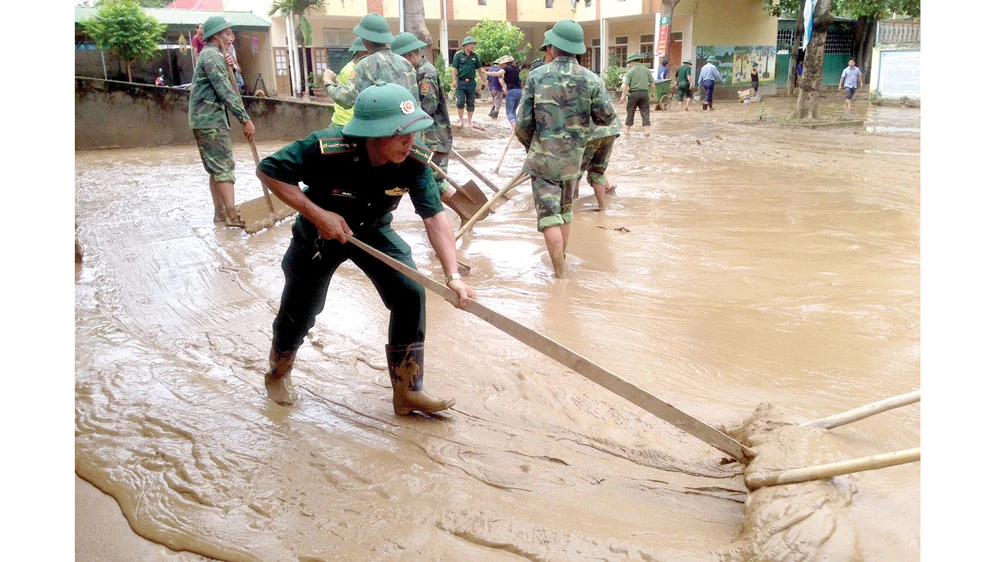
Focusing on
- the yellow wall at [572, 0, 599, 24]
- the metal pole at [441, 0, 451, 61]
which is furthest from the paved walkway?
the metal pole at [441, 0, 451, 61]

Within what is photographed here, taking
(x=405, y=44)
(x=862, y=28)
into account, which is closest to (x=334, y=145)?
(x=405, y=44)

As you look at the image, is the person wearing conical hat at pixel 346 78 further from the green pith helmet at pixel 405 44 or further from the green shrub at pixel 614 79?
the green shrub at pixel 614 79

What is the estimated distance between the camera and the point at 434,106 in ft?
21.0

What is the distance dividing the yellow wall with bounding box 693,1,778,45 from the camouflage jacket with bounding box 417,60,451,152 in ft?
74.6

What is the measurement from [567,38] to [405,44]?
1811 mm

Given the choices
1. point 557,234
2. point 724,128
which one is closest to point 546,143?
point 557,234

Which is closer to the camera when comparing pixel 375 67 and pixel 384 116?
pixel 384 116

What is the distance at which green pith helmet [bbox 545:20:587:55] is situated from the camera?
484 cm

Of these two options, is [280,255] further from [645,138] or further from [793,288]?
[645,138]

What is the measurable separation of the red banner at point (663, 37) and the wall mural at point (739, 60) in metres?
4.05

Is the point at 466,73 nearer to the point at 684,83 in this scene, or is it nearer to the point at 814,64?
the point at 814,64

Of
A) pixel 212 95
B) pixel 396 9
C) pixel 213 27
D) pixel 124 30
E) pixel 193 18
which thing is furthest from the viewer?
pixel 396 9

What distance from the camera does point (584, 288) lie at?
495 cm

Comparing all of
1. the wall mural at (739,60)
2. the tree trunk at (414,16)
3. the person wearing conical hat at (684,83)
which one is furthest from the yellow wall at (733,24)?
the tree trunk at (414,16)
